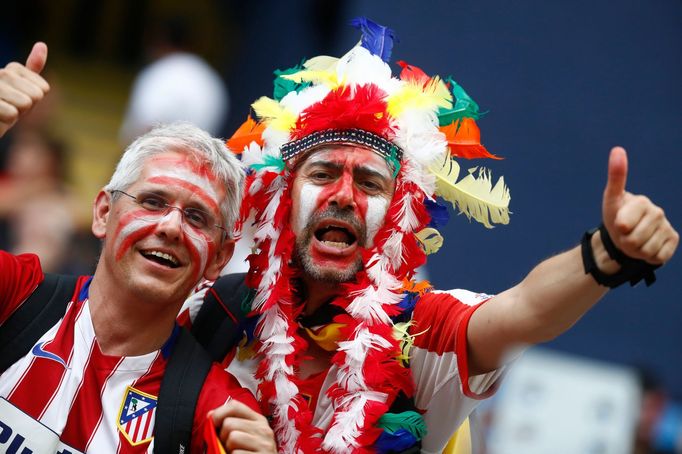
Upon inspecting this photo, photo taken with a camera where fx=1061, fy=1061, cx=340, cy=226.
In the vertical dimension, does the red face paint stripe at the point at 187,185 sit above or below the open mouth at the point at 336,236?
below

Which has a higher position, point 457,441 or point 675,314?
point 675,314

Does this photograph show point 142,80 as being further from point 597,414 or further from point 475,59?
point 597,414

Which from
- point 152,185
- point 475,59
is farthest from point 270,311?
point 475,59

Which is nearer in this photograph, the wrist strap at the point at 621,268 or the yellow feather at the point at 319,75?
the wrist strap at the point at 621,268

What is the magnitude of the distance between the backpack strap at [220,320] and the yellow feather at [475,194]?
2.57 feet

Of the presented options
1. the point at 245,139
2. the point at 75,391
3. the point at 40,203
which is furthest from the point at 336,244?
the point at 40,203

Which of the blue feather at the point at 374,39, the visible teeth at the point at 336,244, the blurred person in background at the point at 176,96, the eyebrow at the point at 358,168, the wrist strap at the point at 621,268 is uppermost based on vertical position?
the blurred person in background at the point at 176,96

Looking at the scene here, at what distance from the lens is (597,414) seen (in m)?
6.41

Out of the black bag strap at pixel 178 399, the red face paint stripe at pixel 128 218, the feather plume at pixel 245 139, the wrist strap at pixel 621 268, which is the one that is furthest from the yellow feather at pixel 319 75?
the wrist strap at pixel 621 268

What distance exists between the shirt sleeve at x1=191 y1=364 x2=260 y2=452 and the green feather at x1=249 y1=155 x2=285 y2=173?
759 mm

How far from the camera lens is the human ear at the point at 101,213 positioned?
336 cm

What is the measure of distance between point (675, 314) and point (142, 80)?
4090 millimetres

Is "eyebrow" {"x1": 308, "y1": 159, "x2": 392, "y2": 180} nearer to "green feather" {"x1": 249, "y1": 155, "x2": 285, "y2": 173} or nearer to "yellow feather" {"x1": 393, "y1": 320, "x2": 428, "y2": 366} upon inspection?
"green feather" {"x1": 249, "y1": 155, "x2": 285, "y2": 173}

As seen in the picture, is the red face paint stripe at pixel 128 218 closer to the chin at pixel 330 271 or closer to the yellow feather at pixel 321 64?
the chin at pixel 330 271
